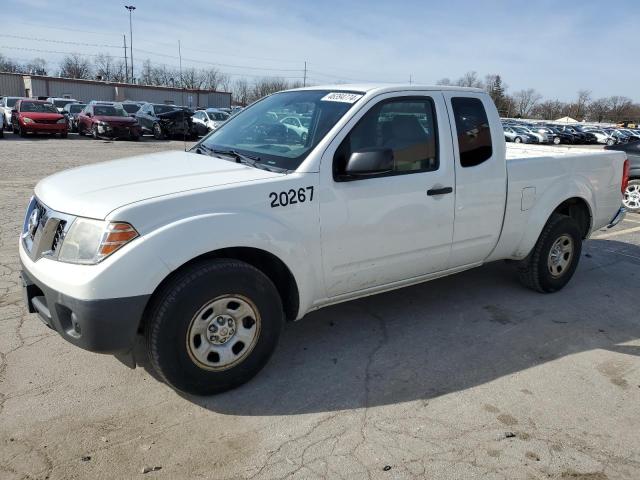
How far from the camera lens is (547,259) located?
5.10 m

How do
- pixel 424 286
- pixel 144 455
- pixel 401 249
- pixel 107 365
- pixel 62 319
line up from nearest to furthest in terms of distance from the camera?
pixel 144 455
pixel 62 319
pixel 107 365
pixel 401 249
pixel 424 286

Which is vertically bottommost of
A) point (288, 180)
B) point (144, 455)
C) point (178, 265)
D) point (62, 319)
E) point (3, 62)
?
point (144, 455)

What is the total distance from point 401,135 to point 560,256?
7.97ft

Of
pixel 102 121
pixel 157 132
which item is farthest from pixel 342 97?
pixel 157 132

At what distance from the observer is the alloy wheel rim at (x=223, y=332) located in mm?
3102

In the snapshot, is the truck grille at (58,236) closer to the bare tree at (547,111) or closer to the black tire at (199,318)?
the black tire at (199,318)

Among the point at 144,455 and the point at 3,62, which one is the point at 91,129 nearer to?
the point at 144,455

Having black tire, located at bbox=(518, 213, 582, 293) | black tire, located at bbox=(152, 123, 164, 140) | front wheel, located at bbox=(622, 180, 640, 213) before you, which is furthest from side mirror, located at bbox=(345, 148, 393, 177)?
black tire, located at bbox=(152, 123, 164, 140)

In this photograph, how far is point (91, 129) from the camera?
23.9m

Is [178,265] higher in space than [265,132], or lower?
lower

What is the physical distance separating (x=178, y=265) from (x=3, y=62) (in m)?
96.5

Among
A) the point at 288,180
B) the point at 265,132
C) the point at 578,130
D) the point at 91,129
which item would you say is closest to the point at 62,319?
the point at 288,180

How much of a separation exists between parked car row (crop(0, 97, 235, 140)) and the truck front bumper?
20.4m

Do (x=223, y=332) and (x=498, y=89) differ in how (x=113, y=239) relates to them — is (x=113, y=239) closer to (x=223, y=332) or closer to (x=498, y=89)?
(x=223, y=332)
